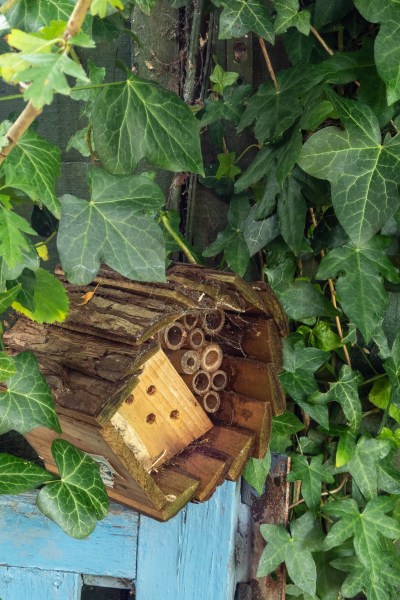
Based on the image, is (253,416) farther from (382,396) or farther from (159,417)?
(382,396)

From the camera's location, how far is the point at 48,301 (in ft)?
3.50

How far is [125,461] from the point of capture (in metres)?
1.00

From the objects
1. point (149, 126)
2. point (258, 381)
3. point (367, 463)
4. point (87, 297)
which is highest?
point (149, 126)

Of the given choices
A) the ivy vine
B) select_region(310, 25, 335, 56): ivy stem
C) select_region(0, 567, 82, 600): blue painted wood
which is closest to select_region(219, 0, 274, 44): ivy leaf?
the ivy vine

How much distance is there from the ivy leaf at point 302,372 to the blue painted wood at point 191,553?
21 cm

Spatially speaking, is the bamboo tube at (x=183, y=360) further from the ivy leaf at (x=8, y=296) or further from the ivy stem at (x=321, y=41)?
the ivy stem at (x=321, y=41)

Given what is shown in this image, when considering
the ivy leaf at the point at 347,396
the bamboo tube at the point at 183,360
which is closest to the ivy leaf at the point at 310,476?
the ivy leaf at the point at 347,396

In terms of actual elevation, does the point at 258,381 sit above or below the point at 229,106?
below

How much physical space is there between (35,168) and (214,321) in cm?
37

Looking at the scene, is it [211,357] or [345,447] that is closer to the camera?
[211,357]

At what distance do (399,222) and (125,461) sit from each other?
60 centimetres

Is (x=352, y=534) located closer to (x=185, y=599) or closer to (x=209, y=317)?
(x=185, y=599)

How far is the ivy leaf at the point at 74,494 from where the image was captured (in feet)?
3.43

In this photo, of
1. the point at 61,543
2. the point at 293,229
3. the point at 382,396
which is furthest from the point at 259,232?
the point at 61,543
